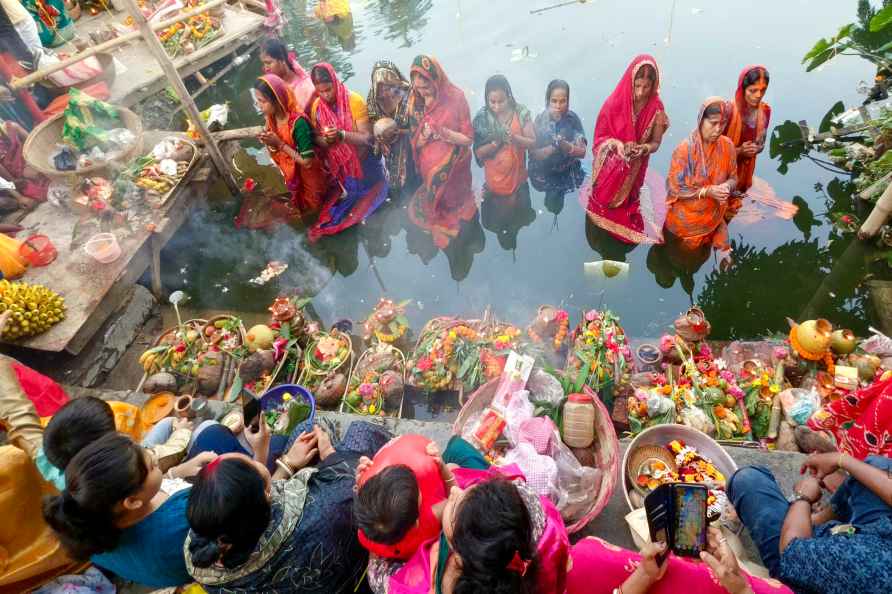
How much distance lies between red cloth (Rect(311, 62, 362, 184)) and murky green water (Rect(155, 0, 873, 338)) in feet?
2.56

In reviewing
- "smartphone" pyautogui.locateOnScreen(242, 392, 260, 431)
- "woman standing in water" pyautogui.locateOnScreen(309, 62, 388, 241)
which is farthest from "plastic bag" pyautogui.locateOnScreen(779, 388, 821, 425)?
"woman standing in water" pyautogui.locateOnScreen(309, 62, 388, 241)

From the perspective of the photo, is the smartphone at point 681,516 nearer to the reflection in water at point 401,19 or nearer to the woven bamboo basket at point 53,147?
the woven bamboo basket at point 53,147

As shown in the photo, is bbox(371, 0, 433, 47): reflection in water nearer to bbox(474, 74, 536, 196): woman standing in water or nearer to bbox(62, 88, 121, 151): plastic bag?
bbox(474, 74, 536, 196): woman standing in water

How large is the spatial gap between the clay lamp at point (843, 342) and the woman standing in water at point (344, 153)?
16.9 ft

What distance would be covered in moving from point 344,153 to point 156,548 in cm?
480

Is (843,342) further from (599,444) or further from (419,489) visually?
(419,489)

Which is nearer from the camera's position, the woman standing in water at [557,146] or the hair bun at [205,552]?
the hair bun at [205,552]

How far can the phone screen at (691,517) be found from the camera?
6.39 ft

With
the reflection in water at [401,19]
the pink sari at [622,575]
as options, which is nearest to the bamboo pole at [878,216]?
the pink sari at [622,575]

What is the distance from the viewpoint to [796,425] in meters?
3.71

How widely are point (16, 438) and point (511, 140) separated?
206 inches

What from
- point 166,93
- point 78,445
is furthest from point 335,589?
point 166,93

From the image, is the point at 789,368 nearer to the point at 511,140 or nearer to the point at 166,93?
the point at 511,140

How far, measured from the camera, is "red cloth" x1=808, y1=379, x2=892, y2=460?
2.66 metres
